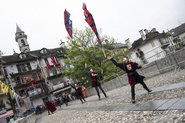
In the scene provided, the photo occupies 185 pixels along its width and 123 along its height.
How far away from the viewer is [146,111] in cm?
546

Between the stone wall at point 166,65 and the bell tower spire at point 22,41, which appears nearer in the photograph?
the stone wall at point 166,65

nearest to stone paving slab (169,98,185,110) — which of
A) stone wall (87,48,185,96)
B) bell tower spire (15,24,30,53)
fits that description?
stone wall (87,48,185,96)

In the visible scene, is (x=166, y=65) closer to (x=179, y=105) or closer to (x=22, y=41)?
(x=179, y=105)

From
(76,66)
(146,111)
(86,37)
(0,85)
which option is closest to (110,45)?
(86,37)

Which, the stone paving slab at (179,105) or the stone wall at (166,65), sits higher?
the stone wall at (166,65)

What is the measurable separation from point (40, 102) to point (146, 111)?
46346 mm

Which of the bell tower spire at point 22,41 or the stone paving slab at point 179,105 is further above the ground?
the bell tower spire at point 22,41

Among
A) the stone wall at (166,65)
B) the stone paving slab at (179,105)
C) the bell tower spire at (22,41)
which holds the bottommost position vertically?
the stone paving slab at (179,105)

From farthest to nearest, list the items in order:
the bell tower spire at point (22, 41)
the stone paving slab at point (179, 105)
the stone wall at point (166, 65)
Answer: the bell tower spire at point (22, 41)
the stone wall at point (166, 65)
the stone paving slab at point (179, 105)

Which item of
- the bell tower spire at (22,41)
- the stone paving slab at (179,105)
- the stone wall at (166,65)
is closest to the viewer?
the stone paving slab at (179,105)

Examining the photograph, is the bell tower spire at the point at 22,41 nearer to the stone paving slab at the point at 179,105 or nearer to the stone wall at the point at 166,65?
the stone wall at the point at 166,65

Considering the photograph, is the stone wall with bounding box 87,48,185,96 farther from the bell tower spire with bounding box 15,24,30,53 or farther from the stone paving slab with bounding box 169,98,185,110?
the bell tower spire with bounding box 15,24,30,53

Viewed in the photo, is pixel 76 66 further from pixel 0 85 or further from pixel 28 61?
pixel 28 61

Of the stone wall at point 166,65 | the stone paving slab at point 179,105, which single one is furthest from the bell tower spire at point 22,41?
the stone paving slab at point 179,105
